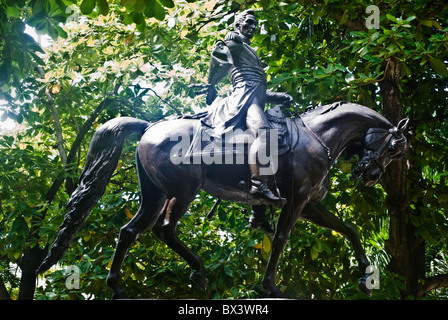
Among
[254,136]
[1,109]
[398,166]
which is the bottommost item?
[254,136]

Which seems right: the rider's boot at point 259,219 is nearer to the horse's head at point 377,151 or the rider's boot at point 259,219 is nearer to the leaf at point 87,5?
the horse's head at point 377,151

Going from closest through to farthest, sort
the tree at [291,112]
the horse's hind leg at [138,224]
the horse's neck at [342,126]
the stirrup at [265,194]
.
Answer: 1. the stirrup at [265,194]
2. the horse's hind leg at [138,224]
3. the horse's neck at [342,126]
4. the tree at [291,112]

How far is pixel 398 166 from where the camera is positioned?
24.0ft

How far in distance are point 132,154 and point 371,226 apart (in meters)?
4.07

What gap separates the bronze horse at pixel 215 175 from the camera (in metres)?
4.59

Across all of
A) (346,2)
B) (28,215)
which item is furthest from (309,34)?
(28,215)

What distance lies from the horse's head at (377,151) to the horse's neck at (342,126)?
0.11 metres

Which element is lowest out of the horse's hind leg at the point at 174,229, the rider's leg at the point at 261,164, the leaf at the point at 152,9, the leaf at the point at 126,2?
the horse's hind leg at the point at 174,229

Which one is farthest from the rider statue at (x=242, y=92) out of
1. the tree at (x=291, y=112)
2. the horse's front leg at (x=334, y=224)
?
the tree at (x=291, y=112)

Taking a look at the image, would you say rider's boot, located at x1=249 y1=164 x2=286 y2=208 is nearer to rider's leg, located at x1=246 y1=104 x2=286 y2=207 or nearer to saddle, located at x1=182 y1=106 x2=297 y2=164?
rider's leg, located at x1=246 y1=104 x2=286 y2=207

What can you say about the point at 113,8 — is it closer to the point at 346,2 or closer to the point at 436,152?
the point at 346,2

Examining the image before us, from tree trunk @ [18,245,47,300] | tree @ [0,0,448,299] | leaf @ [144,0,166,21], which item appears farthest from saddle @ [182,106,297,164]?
tree trunk @ [18,245,47,300]

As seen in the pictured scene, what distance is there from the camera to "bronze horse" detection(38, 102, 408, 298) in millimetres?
4590
